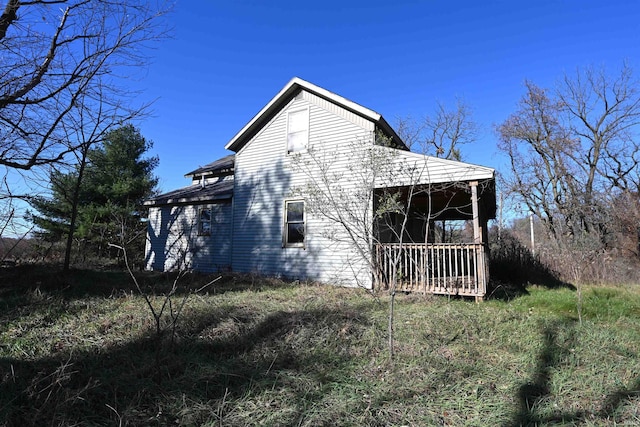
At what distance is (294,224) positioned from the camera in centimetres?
1136

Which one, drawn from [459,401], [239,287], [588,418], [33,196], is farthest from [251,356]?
[33,196]

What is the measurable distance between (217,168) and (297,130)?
539 centimetres

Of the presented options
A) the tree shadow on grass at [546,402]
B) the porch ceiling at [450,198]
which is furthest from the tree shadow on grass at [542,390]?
the porch ceiling at [450,198]

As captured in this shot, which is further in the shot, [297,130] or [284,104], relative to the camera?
[284,104]

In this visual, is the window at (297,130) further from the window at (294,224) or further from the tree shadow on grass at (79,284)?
the tree shadow on grass at (79,284)

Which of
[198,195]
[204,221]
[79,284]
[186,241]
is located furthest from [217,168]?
[79,284]

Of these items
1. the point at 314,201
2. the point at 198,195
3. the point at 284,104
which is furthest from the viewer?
the point at 198,195

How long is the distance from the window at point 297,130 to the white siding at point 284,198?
202mm

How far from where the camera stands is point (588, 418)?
3.12 m

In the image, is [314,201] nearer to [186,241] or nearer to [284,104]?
[284,104]

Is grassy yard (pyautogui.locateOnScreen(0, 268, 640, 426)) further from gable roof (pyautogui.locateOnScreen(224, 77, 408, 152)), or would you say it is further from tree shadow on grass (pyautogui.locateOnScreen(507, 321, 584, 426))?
gable roof (pyautogui.locateOnScreen(224, 77, 408, 152))

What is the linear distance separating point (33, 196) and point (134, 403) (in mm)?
8086

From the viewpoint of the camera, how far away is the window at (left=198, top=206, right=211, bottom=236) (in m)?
13.4

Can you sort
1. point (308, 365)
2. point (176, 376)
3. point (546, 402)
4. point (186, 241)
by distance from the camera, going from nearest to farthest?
point (546, 402)
point (176, 376)
point (308, 365)
point (186, 241)
